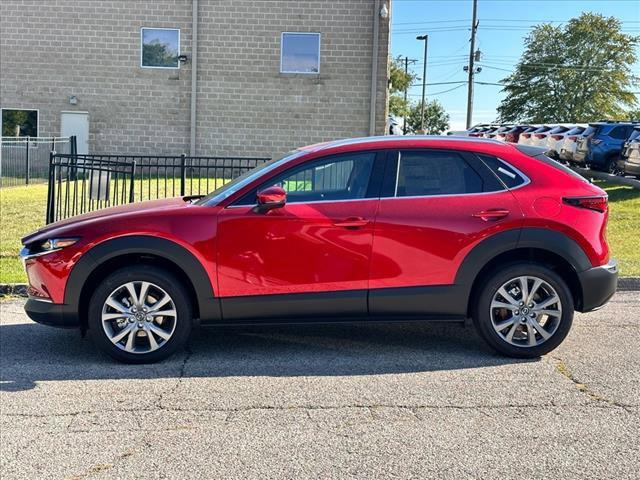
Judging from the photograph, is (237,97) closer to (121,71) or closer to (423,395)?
(121,71)

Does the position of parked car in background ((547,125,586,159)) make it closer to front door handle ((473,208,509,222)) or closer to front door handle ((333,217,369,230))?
front door handle ((473,208,509,222))

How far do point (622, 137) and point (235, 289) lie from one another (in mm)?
20731

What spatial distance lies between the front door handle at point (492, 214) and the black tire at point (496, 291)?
1.33ft

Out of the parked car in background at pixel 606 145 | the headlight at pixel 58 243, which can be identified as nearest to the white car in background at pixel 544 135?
the parked car in background at pixel 606 145

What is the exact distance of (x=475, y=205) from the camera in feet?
18.7

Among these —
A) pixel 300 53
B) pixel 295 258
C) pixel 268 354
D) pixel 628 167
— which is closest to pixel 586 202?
pixel 295 258

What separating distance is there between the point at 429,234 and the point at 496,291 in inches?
27.8

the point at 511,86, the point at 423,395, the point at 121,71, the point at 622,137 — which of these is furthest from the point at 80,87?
the point at 511,86

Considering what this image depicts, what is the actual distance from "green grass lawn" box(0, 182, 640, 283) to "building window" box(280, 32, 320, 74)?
8970mm

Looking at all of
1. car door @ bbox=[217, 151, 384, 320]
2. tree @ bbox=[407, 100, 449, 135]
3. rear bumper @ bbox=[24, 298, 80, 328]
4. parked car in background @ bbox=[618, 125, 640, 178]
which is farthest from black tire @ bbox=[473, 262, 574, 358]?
tree @ bbox=[407, 100, 449, 135]

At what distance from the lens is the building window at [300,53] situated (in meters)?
23.7

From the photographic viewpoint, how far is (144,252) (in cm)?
560

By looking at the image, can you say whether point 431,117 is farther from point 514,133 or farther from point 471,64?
point 514,133

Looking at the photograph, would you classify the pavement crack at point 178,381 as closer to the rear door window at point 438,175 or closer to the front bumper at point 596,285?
the rear door window at point 438,175
